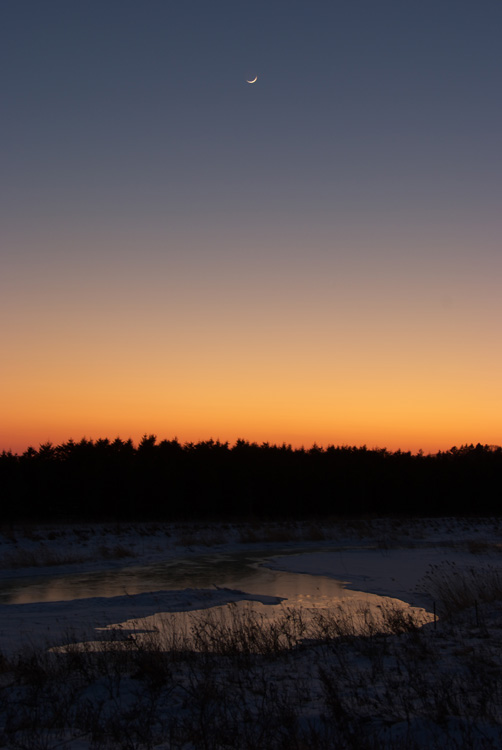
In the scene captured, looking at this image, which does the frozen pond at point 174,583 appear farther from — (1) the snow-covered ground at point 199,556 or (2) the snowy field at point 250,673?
(2) the snowy field at point 250,673

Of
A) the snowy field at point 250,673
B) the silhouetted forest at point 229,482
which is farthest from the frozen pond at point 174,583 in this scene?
the silhouetted forest at point 229,482

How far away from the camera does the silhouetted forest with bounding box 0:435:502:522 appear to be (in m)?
61.1

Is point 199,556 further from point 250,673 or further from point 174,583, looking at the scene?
point 250,673

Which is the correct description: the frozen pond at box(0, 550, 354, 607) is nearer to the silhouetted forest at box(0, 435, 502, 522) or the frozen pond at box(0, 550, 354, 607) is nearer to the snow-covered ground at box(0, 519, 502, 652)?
the snow-covered ground at box(0, 519, 502, 652)

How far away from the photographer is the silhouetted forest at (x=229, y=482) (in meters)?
61.1

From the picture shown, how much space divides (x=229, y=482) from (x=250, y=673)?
200 feet

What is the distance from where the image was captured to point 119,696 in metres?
7.42

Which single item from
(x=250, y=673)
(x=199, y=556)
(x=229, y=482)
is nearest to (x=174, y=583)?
(x=199, y=556)

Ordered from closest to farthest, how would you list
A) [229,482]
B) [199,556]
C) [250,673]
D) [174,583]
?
1. [250,673]
2. [174,583]
3. [199,556]
4. [229,482]

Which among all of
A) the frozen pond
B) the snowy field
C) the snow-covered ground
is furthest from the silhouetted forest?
the snowy field

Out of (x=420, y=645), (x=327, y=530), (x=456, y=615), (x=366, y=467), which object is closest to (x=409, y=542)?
(x=327, y=530)

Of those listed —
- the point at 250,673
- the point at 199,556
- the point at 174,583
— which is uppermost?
the point at 250,673

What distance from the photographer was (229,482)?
6856 cm

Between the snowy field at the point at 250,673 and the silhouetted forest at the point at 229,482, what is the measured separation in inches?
1820
